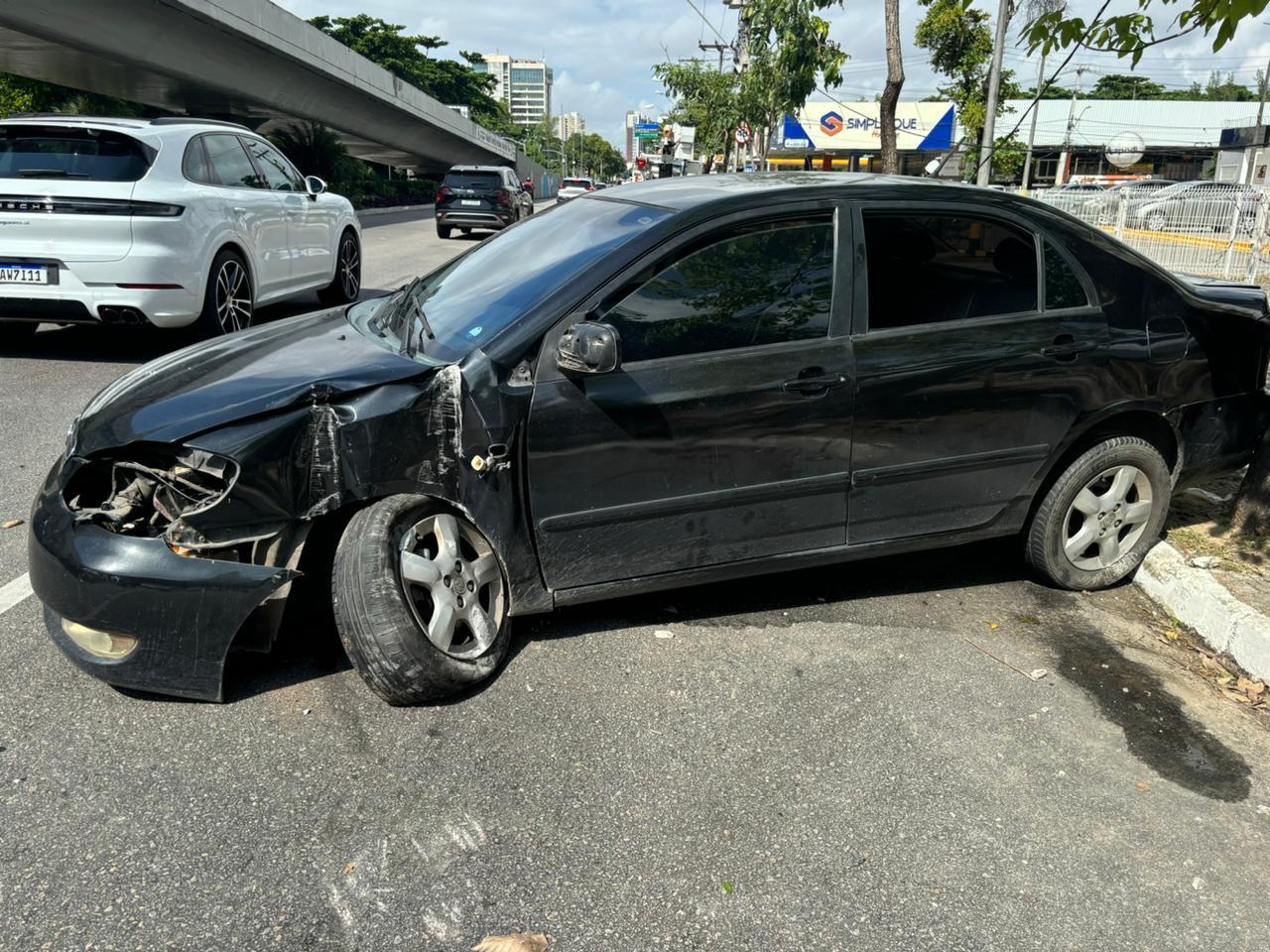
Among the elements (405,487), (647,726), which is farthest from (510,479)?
(647,726)

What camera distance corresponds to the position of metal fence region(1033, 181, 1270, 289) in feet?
48.2

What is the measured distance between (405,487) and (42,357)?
6.08m

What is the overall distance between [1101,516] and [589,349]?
247 centimetres

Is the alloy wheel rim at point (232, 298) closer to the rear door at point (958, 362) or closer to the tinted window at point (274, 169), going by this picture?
the tinted window at point (274, 169)

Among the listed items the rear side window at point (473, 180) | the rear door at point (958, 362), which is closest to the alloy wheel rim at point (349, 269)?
the rear door at point (958, 362)

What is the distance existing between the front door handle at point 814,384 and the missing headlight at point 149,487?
185 cm

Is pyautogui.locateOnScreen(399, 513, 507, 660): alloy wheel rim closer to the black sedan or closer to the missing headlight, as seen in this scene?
the black sedan

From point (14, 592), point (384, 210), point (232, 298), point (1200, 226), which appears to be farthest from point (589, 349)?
point (384, 210)

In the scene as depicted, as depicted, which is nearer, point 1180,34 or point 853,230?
point 853,230

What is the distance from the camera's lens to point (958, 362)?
3811 millimetres

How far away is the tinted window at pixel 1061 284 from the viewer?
403 cm

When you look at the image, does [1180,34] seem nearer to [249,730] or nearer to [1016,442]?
[1016,442]

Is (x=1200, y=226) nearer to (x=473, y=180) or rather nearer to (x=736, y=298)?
(x=736, y=298)

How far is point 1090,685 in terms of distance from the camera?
359 centimetres
